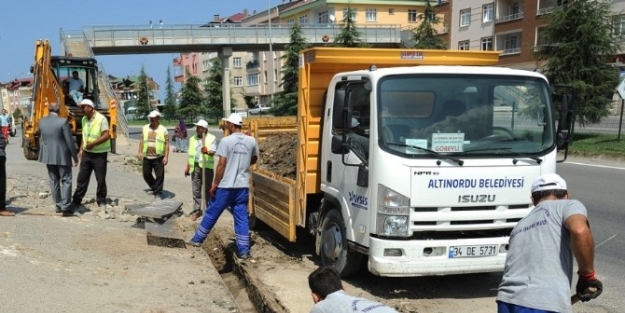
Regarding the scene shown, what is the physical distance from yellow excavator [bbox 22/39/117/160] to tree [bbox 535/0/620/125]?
57.5 feet

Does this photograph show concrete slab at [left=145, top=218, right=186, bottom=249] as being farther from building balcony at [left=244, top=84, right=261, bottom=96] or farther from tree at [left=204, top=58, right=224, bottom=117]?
building balcony at [left=244, top=84, right=261, bottom=96]

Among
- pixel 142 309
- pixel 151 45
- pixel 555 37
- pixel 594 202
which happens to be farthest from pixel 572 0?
pixel 151 45

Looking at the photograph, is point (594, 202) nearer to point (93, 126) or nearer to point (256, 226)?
point (256, 226)

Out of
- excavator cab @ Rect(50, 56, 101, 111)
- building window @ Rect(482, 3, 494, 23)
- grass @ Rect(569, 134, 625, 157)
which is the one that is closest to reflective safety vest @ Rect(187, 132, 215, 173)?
excavator cab @ Rect(50, 56, 101, 111)

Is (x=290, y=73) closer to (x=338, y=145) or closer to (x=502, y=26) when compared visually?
(x=502, y=26)

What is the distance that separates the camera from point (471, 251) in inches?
203

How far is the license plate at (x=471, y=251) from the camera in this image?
16.8ft

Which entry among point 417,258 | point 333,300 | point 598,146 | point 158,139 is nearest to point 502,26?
point 598,146

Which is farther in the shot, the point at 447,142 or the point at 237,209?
the point at 237,209

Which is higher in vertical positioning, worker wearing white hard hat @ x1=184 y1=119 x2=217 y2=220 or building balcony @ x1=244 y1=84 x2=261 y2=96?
worker wearing white hard hat @ x1=184 y1=119 x2=217 y2=220

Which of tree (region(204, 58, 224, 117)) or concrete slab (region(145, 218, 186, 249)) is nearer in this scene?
concrete slab (region(145, 218, 186, 249))

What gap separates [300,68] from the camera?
6277mm

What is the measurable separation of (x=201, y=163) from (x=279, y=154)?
164 cm

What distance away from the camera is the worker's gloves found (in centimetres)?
312
